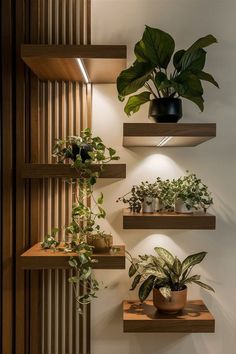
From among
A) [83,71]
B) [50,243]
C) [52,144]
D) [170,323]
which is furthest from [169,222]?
[83,71]

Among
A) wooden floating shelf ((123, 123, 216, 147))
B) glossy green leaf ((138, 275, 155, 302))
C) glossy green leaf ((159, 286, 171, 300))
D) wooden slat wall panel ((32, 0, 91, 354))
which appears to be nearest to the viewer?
wooden floating shelf ((123, 123, 216, 147))

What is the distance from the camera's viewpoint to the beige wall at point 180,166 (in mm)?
2111

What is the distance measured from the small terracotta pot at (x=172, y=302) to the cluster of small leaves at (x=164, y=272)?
3 centimetres

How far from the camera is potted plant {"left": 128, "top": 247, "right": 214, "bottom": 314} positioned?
1.88 m

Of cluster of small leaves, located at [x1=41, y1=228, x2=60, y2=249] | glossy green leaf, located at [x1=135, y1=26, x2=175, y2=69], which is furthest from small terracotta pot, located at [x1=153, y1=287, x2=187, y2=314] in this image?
glossy green leaf, located at [x1=135, y1=26, x2=175, y2=69]

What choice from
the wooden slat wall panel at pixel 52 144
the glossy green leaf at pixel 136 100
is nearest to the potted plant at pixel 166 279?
the wooden slat wall panel at pixel 52 144

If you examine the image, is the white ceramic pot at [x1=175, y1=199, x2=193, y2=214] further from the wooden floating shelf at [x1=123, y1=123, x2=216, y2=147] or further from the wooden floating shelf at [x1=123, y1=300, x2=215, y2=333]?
the wooden floating shelf at [x1=123, y1=300, x2=215, y2=333]

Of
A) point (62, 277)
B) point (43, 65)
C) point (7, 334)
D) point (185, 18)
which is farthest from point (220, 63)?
point (7, 334)

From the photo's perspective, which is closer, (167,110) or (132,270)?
(167,110)

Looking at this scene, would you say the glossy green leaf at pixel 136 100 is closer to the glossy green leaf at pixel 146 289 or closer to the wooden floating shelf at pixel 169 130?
the wooden floating shelf at pixel 169 130

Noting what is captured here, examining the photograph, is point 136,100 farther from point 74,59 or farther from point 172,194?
point 172,194

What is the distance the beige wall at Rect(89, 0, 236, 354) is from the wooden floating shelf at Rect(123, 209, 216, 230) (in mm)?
320

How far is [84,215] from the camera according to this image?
6.32 feet

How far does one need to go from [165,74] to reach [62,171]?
2.37ft
